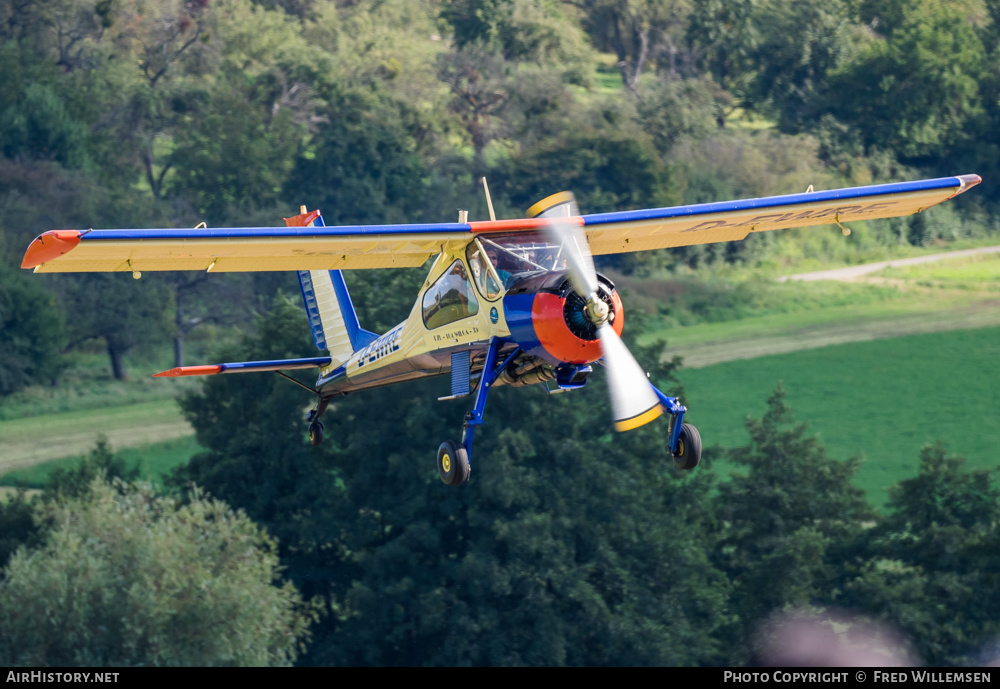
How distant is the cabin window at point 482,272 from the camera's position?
17.1 metres

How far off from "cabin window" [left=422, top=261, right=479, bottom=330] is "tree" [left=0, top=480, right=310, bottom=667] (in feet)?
84.7

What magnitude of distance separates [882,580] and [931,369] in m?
22.7

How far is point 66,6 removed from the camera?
107938mm

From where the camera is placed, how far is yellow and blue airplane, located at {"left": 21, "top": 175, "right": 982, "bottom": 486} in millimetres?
16062

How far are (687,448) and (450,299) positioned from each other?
3.75 metres

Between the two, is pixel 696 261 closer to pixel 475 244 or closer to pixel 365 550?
pixel 365 550

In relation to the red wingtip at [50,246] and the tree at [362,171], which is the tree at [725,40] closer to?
the tree at [362,171]

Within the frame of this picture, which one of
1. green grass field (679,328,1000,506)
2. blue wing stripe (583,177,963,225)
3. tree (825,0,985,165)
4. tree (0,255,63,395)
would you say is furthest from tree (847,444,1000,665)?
tree (825,0,985,165)

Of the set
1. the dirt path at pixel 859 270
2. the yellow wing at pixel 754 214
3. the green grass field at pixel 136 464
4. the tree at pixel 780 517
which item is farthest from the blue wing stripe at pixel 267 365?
the dirt path at pixel 859 270

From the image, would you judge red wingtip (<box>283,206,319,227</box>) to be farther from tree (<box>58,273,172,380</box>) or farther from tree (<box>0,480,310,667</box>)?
tree (<box>58,273,172,380</box>)

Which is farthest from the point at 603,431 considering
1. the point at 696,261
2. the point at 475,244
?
the point at 475,244

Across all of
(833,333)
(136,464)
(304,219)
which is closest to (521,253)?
(304,219)

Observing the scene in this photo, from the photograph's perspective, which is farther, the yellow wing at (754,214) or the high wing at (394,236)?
the yellow wing at (754,214)

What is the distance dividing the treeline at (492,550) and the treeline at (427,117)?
23.7 meters
